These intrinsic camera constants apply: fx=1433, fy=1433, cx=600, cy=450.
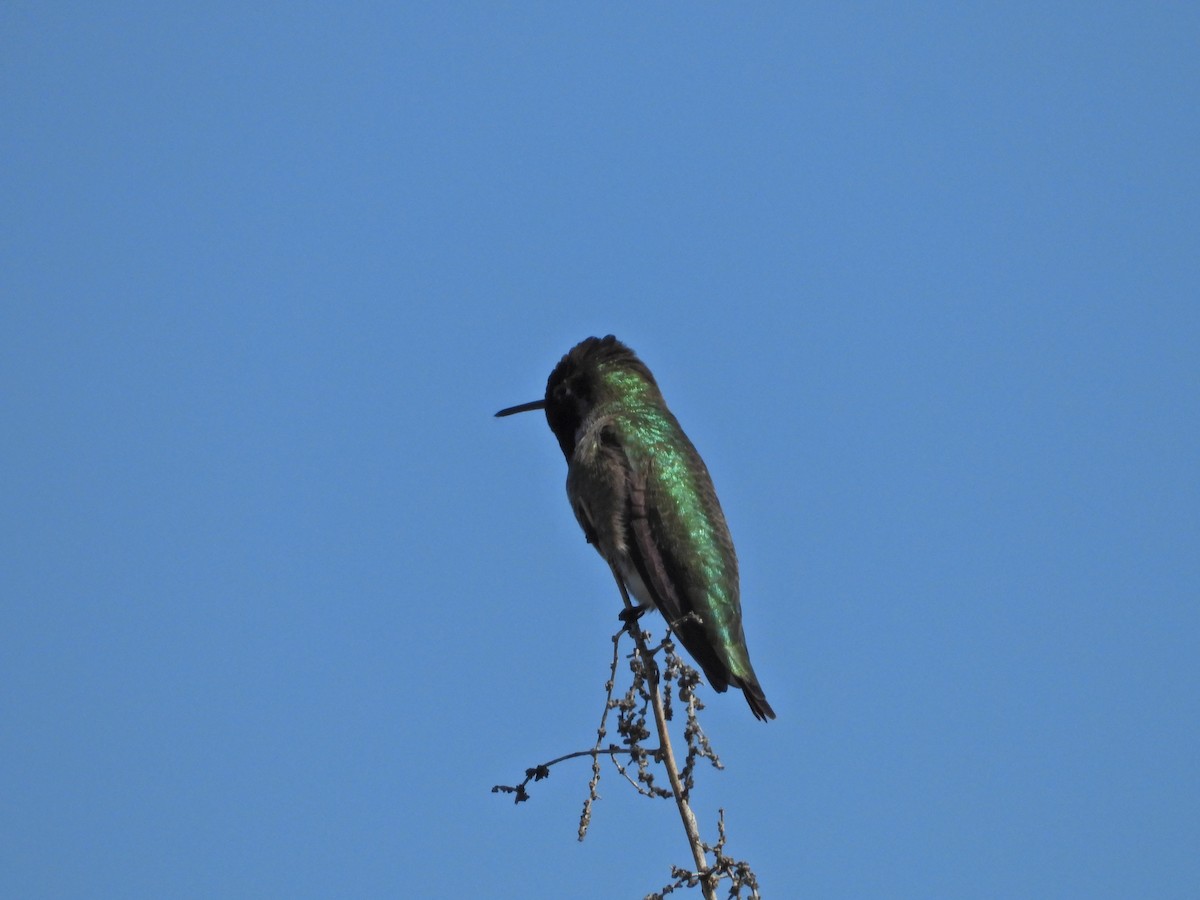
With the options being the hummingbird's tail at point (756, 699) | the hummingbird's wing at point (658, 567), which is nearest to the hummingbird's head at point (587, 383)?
the hummingbird's wing at point (658, 567)

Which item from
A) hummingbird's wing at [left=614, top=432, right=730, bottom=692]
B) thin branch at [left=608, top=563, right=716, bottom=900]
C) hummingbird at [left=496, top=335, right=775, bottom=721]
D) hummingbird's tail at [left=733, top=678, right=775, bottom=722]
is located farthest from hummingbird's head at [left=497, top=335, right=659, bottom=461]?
thin branch at [left=608, top=563, right=716, bottom=900]

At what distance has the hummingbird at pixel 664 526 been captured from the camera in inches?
284

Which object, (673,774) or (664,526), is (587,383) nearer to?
(664,526)

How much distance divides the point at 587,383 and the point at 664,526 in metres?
1.84

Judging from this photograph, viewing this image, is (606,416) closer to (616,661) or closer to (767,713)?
(767,713)

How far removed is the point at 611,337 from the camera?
9.59 metres

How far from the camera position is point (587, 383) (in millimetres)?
9273

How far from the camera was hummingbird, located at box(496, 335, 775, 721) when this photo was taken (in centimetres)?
721

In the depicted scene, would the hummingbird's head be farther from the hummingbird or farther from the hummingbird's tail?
the hummingbird's tail

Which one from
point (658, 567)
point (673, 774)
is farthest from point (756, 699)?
point (673, 774)

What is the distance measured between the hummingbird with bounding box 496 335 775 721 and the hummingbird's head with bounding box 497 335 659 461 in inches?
8.3

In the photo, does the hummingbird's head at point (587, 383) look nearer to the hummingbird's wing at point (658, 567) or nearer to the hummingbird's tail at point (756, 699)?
the hummingbird's wing at point (658, 567)

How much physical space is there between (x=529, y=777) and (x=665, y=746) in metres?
0.45

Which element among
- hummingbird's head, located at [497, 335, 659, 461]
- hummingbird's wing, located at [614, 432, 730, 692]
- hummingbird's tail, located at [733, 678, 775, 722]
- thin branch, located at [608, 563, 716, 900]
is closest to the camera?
thin branch, located at [608, 563, 716, 900]
